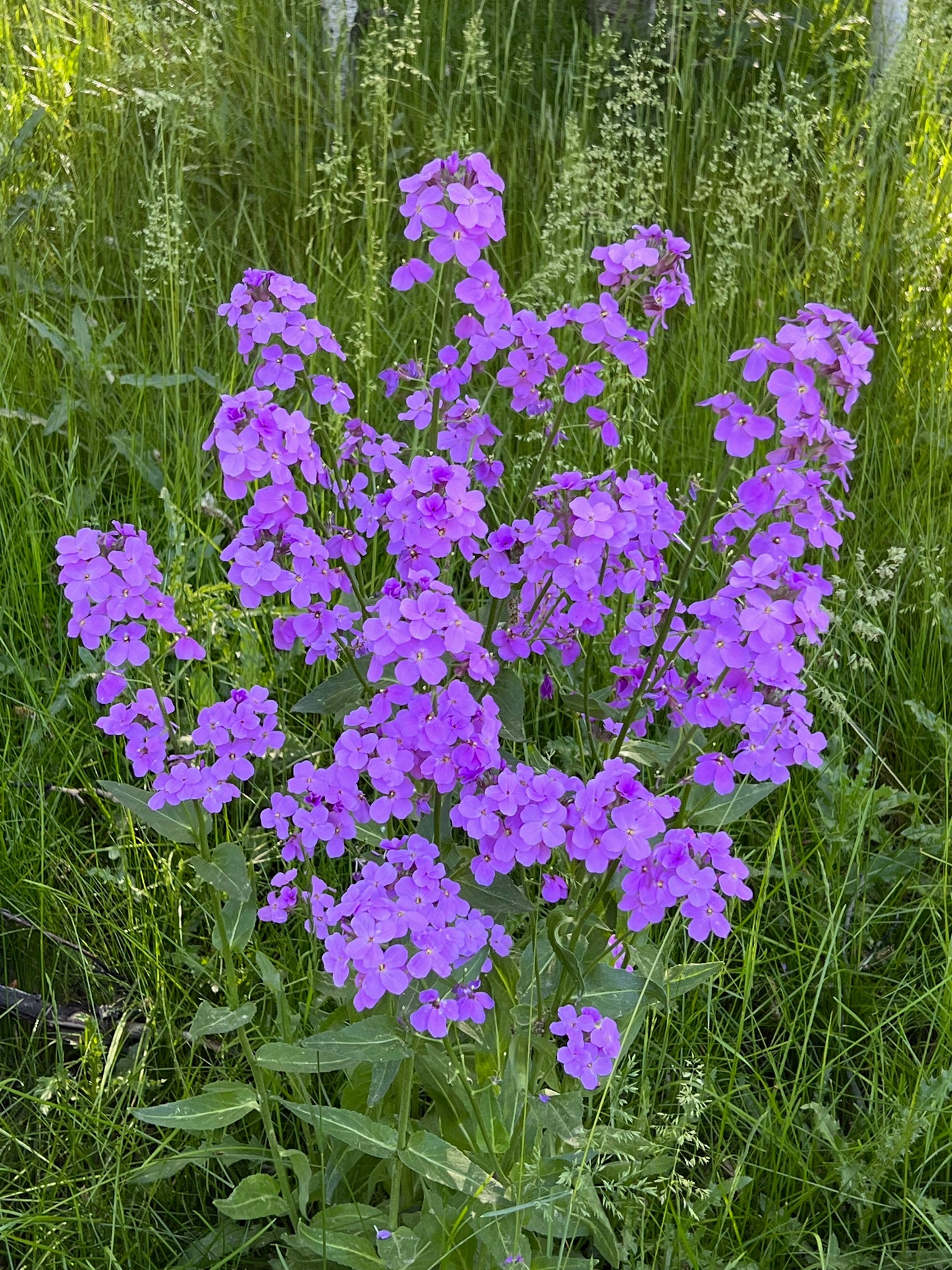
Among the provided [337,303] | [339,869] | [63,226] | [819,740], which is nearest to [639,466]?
[337,303]

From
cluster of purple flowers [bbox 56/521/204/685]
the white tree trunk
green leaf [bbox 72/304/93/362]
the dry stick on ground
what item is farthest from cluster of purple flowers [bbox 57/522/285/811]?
the white tree trunk

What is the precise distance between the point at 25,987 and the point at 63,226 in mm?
1938

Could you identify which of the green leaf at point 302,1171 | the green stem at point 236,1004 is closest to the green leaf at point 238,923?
the green stem at point 236,1004

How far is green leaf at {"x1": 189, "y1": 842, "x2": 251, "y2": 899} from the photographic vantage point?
4.54 feet

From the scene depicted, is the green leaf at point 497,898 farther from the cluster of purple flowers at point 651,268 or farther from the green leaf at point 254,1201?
the cluster of purple flowers at point 651,268

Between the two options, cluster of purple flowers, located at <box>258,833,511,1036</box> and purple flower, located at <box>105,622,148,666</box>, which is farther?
purple flower, located at <box>105,622,148,666</box>

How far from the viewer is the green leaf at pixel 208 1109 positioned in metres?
1.35

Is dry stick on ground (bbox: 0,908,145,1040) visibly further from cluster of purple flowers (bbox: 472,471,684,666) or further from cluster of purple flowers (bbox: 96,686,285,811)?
cluster of purple flowers (bbox: 472,471,684,666)

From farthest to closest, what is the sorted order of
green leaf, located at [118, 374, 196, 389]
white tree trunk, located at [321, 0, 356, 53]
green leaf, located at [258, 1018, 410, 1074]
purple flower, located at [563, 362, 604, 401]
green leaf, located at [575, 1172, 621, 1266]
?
white tree trunk, located at [321, 0, 356, 53], green leaf, located at [118, 374, 196, 389], purple flower, located at [563, 362, 604, 401], green leaf, located at [575, 1172, 621, 1266], green leaf, located at [258, 1018, 410, 1074]

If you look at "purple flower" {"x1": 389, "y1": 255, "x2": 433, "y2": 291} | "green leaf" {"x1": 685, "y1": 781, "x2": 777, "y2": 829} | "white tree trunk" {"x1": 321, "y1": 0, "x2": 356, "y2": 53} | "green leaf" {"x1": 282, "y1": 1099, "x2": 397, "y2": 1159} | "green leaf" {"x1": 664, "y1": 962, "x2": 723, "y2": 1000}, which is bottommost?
"green leaf" {"x1": 282, "y1": 1099, "x2": 397, "y2": 1159}

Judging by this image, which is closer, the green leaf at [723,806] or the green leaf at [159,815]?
the green leaf at [159,815]

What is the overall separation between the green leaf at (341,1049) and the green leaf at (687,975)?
41 centimetres

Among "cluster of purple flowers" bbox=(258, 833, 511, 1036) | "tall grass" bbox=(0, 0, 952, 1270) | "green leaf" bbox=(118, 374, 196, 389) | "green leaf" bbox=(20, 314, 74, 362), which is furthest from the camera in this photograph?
"green leaf" bbox=(20, 314, 74, 362)

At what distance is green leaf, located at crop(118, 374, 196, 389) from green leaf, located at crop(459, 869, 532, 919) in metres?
1.47
